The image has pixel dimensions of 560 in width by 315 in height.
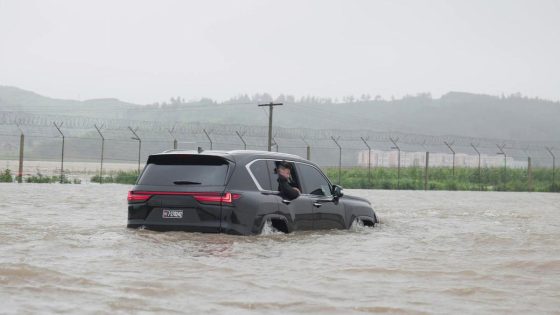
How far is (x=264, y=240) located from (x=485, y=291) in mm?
3965

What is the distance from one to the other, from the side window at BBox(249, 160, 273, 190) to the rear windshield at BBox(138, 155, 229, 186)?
505 millimetres

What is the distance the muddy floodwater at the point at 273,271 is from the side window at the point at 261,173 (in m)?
0.73

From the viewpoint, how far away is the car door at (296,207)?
12.9 meters

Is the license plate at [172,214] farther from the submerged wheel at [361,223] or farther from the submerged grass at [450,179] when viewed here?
the submerged grass at [450,179]

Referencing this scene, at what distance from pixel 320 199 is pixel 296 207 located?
837 mm

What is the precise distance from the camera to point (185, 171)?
40.7 feet

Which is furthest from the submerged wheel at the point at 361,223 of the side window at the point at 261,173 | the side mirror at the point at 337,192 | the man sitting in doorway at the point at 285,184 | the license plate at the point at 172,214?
the license plate at the point at 172,214

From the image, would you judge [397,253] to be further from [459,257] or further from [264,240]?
[264,240]

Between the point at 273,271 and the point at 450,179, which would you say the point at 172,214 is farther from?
the point at 450,179

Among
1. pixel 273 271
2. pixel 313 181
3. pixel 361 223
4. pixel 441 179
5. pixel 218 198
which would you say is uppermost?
pixel 441 179

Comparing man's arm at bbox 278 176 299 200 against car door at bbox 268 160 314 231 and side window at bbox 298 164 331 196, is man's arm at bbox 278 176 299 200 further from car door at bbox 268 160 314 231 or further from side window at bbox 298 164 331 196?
side window at bbox 298 164 331 196

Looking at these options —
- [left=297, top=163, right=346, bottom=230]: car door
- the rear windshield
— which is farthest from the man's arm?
the rear windshield

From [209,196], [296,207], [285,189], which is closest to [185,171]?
[209,196]

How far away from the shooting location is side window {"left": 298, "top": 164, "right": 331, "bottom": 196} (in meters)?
13.9
